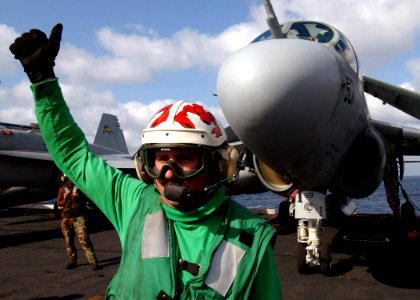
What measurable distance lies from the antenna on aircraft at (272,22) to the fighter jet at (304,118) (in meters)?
0.02

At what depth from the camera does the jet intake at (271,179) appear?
6.79 meters

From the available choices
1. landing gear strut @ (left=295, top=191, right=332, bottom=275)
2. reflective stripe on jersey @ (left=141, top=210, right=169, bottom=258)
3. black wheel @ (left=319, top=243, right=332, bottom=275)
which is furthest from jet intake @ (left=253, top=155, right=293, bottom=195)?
reflective stripe on jersey @ (left=141, top=210, right=169, bottom=258)

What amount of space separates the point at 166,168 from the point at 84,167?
1.61 ft

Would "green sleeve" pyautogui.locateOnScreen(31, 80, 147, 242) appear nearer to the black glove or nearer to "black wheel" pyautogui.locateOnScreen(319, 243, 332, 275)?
the black glove

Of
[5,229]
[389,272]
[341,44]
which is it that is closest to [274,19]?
[341,44]

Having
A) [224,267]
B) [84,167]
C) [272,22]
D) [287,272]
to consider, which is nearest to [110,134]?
[287,272]

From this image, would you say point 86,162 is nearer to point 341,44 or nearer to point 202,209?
point 202,209

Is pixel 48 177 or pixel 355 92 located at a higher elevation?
pixel 355 92

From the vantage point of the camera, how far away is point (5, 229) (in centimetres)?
1335

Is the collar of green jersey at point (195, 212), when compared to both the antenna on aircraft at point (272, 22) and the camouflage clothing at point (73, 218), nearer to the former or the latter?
the antenna on aircraft at point (272, 22)

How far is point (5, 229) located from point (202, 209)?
13860mm

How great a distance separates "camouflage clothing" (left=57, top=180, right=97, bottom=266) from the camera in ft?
24.5

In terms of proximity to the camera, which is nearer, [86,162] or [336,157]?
[86,162]

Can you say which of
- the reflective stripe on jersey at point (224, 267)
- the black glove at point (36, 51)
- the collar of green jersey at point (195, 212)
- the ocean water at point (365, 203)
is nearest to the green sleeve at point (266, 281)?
the reflective stripe on jersey at point (224, 267)
